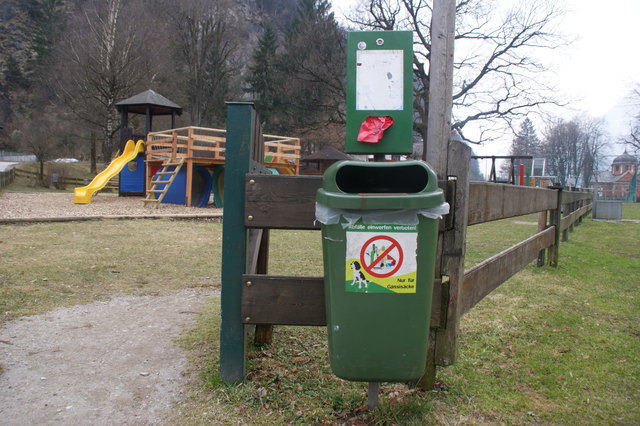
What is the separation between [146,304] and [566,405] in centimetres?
333

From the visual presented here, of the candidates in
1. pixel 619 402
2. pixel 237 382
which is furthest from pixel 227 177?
pixel 619 402

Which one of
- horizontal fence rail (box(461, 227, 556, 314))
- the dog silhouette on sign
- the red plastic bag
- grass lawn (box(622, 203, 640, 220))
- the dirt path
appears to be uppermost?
the red plastic bag

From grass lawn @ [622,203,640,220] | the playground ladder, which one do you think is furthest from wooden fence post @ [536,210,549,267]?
grass lawn @ [622,203,640,220]

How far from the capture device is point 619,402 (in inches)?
96.7

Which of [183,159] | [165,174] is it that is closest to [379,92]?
[183,159]

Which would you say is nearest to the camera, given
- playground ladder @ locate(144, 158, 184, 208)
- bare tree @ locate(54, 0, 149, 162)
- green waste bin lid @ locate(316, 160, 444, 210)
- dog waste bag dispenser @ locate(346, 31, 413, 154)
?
green waste bin lid @ locate(316, 160, 444, 210)

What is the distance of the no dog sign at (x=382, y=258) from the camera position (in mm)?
1933

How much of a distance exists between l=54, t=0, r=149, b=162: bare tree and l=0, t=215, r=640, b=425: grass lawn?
2443 cm

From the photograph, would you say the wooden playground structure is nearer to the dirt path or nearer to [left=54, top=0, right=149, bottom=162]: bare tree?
the dirt path

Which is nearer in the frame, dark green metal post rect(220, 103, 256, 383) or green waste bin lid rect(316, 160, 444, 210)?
green waste bin lid rect(316, 160, 444, 210)

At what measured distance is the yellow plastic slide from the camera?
545 inches

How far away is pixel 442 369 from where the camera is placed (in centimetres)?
282

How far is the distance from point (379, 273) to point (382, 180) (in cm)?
62

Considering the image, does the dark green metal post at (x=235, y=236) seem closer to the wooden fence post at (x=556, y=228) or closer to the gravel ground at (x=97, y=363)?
the gravel ground at (x=97, y=363)
